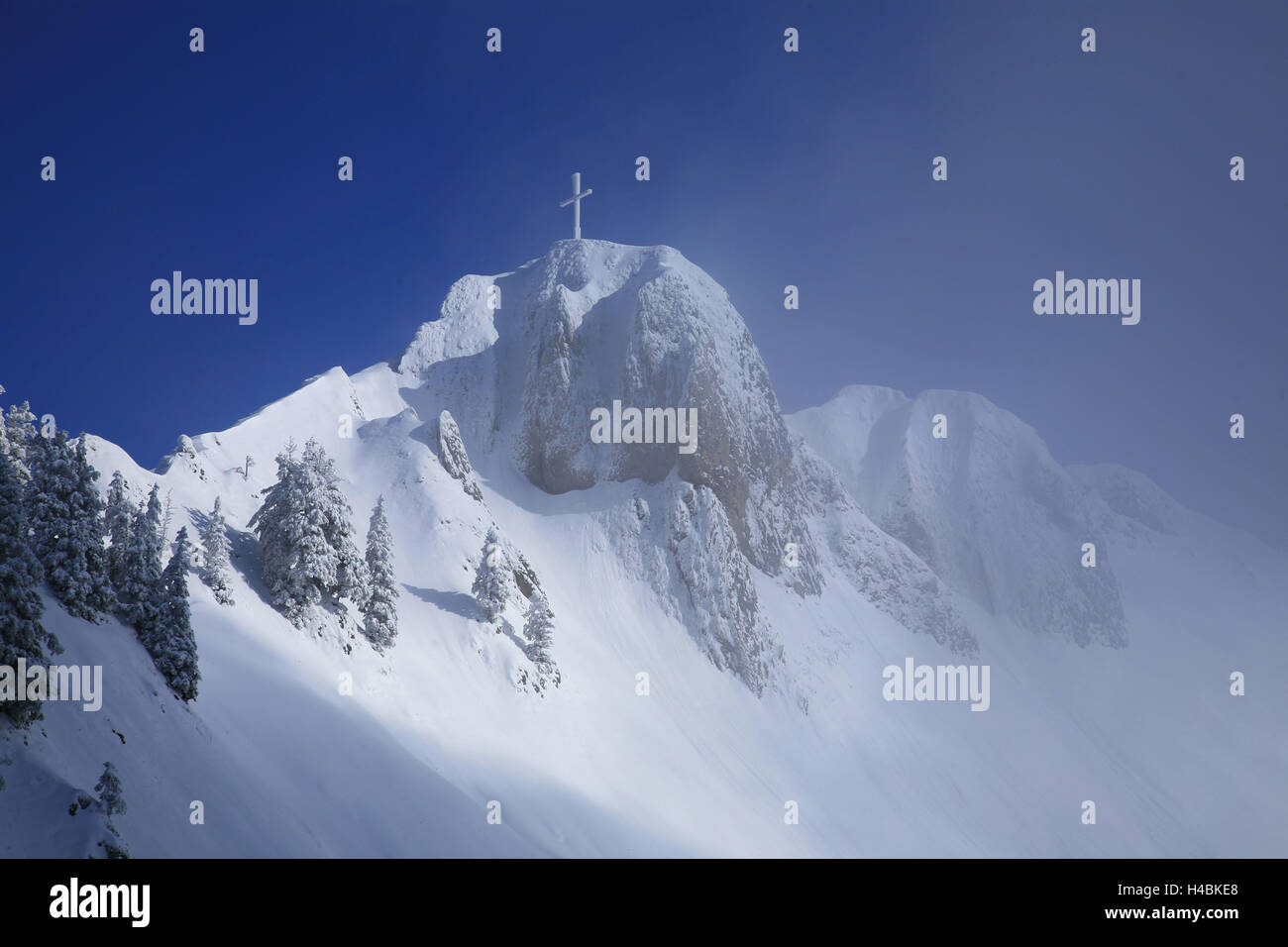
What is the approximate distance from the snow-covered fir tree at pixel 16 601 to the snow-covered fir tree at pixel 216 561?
1760 centimetres

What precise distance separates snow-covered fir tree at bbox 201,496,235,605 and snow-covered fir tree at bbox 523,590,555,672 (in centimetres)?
2038

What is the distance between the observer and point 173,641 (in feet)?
81.5

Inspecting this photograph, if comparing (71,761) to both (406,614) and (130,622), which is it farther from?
(406,614)

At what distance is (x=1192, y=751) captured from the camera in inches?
4614

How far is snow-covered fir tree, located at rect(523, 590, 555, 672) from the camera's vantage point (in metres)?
54.1

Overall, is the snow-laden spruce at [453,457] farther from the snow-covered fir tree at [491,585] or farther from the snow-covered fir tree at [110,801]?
the snow-covered fir tree at [110,801]

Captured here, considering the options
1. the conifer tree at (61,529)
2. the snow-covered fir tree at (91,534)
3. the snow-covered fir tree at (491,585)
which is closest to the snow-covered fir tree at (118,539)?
the snow-covered fir tree at (91,534)

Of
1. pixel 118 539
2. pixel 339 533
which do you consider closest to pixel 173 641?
pixel 118 539

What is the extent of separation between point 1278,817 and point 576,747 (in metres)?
107

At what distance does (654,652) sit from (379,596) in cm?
3341

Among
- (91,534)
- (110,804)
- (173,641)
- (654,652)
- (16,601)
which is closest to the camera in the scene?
(110,804)

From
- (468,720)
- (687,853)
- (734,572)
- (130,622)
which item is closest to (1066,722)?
(734,572)

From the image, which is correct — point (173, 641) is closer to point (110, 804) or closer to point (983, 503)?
point (110, 804)

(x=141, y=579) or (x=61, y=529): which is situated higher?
(x=61, y=529)
